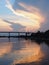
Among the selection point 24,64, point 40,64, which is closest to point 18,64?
point 24,64

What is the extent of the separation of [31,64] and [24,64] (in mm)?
908

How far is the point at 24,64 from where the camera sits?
25594mm

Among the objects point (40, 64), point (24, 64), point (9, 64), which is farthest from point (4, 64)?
point (40, 64)

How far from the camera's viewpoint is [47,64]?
2550 centimetres

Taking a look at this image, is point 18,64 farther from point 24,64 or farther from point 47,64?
point 47,64

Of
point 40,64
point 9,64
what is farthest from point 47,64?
point 9,64

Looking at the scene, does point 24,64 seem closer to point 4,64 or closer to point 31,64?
point 31,64

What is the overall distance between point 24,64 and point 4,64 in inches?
105

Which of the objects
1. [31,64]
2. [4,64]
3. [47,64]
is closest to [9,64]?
[4,64]

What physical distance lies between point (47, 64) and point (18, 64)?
372 centimetres

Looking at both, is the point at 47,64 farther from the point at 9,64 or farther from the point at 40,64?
the point at 9,64

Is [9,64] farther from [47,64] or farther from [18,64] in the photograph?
[47,64]

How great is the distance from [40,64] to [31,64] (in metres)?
1.17

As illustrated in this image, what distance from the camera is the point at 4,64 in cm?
2606
